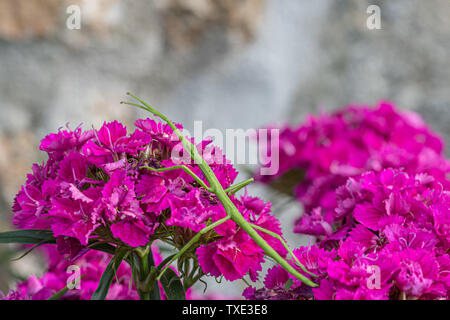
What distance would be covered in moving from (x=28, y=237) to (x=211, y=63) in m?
0.93

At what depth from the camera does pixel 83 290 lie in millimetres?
410

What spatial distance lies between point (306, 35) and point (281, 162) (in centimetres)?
75

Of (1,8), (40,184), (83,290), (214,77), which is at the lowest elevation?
(83,290)

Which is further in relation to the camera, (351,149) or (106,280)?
(351,149)

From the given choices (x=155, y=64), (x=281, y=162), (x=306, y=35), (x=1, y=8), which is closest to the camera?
(x=281, y=162)

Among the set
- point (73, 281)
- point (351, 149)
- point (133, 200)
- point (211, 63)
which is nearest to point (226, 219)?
point (133, 200)

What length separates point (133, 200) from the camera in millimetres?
288

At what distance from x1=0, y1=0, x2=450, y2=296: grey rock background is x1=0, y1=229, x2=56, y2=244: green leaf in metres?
0.50

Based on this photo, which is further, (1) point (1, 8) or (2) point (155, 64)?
(2) point (155, 64)

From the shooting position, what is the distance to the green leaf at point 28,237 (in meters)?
0.31

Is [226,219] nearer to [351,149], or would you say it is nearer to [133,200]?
[133,200]

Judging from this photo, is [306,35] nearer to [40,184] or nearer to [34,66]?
[34,66]

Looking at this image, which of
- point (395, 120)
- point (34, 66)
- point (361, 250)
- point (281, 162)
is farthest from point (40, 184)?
point (34, 66)

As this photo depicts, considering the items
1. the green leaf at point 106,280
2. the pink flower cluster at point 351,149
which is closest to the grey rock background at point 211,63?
the pink flower cluster at point 351,149
